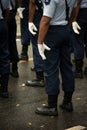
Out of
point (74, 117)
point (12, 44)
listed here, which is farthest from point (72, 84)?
point (12, 44)

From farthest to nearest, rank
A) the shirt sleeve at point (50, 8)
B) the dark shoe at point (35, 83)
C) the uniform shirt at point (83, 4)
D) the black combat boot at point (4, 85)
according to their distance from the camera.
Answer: the uniform shirt at point (83, 4), the dark shoe at point (35, 83), the black combat boot at point (4, 85), the shirt sleeve at point (50, 8)

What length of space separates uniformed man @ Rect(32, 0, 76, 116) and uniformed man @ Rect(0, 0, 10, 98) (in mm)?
1028

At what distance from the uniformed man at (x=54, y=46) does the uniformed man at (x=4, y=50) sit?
3.37ft

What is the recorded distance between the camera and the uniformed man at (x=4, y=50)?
249 inches

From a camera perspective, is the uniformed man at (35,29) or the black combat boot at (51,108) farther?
the uniformed man at (35,29)

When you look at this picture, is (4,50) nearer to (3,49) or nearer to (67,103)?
(3,49)

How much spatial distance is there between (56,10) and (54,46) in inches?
17.8

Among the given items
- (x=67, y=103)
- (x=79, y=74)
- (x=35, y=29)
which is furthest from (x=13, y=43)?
(x=67, y=103)

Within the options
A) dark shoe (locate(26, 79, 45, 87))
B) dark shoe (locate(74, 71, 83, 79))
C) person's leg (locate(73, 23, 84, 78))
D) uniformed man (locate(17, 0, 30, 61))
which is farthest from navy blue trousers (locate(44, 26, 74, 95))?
uniformed man (locate(17, 0, 30, 61))

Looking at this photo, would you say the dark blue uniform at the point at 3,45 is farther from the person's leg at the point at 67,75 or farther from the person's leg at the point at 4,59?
the person's leg at the point at 67,75

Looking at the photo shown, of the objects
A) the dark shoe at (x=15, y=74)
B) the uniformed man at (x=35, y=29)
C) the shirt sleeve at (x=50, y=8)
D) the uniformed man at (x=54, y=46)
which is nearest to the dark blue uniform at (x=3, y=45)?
the uniformed man at (x=35, y=29)

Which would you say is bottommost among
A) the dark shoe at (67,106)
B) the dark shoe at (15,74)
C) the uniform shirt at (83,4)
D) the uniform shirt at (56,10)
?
the dark shoe at (15,74)

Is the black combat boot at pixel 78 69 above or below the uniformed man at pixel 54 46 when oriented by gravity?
below

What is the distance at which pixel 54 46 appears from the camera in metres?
5.46
